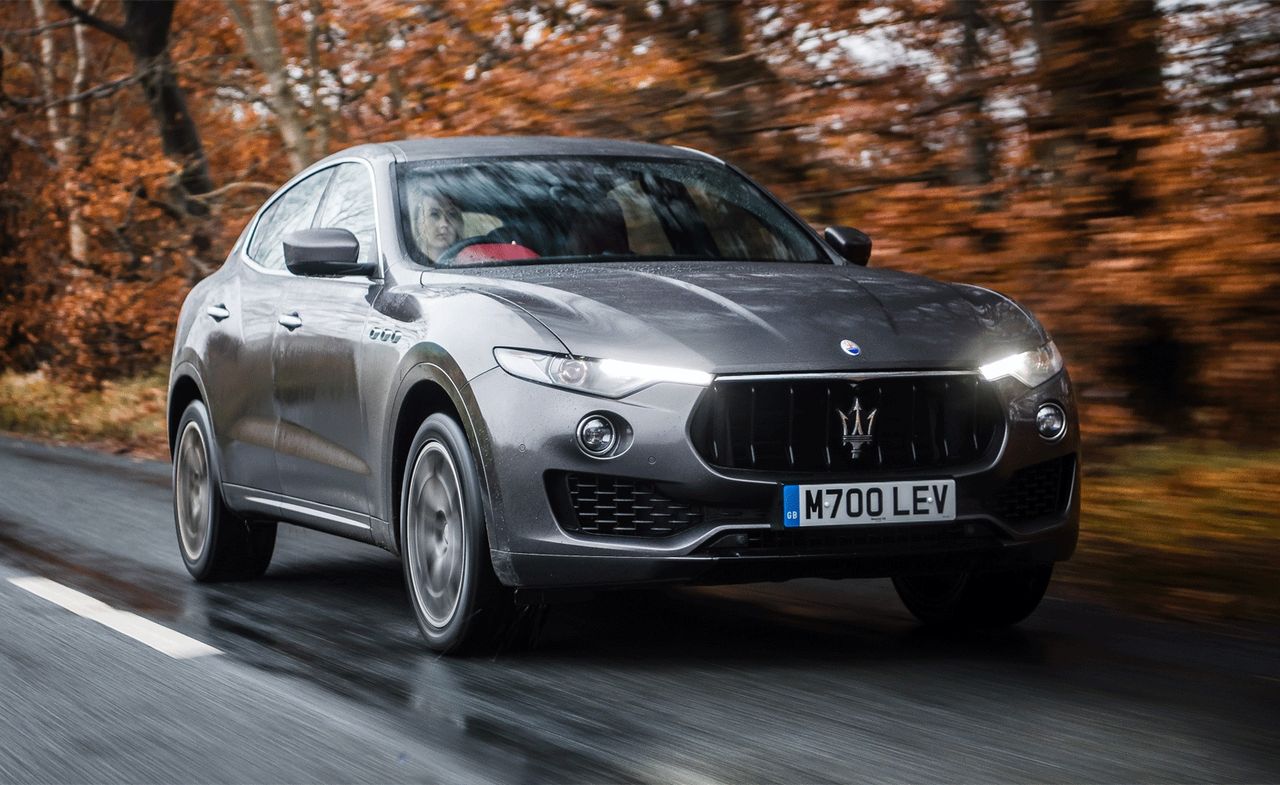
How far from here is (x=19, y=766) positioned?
454cm

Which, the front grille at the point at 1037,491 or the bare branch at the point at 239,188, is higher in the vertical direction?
the front grille at the point at 1037,491

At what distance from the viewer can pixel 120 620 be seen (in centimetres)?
685

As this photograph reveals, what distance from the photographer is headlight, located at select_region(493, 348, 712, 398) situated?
5293 millimetres

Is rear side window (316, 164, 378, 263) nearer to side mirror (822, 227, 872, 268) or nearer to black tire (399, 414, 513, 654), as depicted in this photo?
black tire (399, 414, 513, 654)

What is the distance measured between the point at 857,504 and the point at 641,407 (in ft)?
2.12

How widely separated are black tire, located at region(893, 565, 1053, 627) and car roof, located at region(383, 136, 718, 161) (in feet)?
6.35

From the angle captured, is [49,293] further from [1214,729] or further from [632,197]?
[1214,729]

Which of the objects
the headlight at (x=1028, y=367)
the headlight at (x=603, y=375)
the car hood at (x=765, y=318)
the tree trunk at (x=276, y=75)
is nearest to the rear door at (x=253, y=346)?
the car hood at (x=765, y=318)

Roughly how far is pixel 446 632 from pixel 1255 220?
4.64 m

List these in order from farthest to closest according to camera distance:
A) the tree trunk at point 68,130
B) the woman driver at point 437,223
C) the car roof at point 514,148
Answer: the tree trunk at point 68,130 → the car roof at point 514,148 → the woman driver at point 437,223

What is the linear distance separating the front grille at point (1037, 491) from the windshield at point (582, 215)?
1.52 meters

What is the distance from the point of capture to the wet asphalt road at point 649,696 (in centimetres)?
441

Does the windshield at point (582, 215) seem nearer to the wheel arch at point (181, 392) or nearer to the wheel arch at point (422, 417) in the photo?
the wheel arch at point (422, 417)

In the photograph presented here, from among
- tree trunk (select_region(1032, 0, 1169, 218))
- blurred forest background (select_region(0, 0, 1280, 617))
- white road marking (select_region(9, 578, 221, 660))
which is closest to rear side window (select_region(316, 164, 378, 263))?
white road marking (select_region(9, 578, 221, 660))
